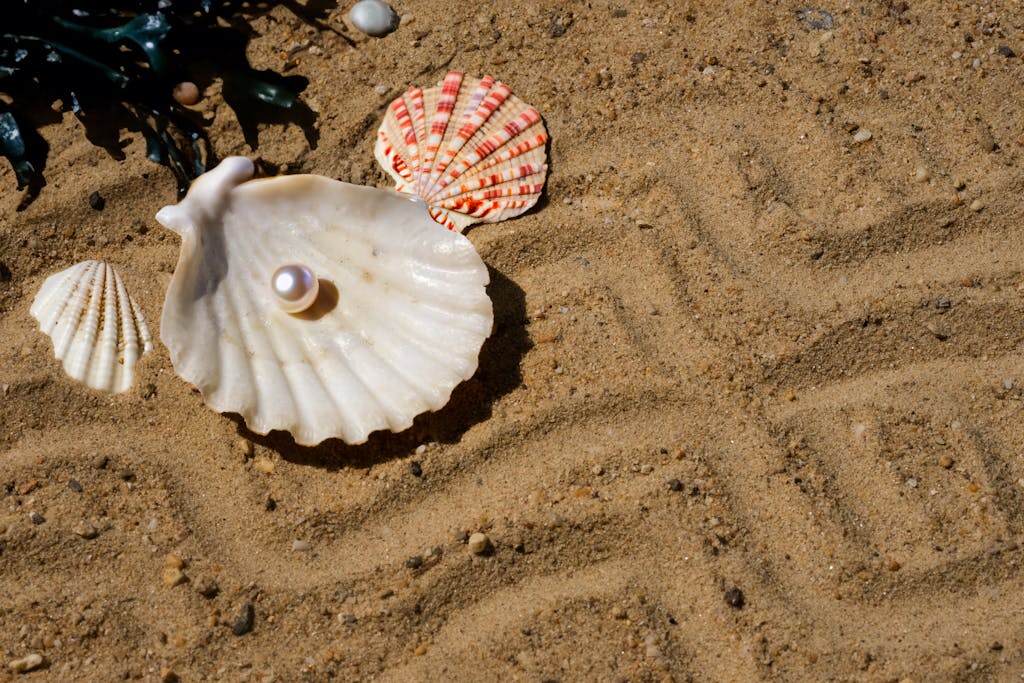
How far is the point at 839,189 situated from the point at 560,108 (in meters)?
0.85

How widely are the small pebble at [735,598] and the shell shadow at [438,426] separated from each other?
760mm

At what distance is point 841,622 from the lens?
2133 millimetres

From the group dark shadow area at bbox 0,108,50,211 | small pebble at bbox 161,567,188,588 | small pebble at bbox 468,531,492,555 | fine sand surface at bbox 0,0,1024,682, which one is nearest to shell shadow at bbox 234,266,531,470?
fine sand surface at bbox 0,0,1024,682

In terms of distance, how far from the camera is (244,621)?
2.14 meters

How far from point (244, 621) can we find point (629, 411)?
3.66 feet

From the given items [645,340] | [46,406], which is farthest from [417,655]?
[46,406]

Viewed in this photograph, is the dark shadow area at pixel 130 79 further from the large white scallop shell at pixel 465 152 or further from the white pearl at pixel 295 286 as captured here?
the white pearl at pixel 295 286

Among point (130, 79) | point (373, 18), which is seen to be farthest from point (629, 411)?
point (130, 79)

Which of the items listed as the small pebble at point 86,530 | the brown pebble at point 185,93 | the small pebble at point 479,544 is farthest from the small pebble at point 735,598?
the brown pebble at point 185,93

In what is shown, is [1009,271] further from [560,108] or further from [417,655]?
A: [417,655]

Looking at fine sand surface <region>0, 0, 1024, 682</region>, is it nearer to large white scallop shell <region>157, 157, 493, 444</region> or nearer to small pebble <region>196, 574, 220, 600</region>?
small pebble <region>196, 574, 220, 600</region>

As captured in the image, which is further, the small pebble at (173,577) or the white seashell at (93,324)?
the white seashell at (93,324)

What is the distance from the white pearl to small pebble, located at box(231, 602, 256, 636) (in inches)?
30.6

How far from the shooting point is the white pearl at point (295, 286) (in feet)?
7.50
